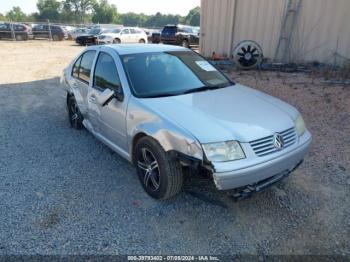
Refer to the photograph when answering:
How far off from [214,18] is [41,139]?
780 centimetres

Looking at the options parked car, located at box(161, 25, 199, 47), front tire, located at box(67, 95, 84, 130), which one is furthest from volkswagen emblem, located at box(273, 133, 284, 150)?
parked car, located at box(161, 25, 199, 47)

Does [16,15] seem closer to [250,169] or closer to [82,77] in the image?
[82,77]

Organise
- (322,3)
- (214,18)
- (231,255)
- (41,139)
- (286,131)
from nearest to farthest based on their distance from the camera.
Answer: (231,255) → (286,131) → (41,139) → (322,3) → (214,18)

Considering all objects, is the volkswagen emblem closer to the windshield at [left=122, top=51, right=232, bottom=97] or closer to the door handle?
the windshield at [left=122, top=51, right=232, bottom=97]

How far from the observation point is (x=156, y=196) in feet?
10.2

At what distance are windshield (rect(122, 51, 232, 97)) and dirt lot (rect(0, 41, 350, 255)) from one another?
1072 mm

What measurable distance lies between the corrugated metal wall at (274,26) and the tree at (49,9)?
87.4 m

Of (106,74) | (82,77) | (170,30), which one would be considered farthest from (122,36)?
(106,74)

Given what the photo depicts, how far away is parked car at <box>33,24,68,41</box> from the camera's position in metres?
27.6

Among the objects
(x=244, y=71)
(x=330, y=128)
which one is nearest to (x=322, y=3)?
(x=244, y=71)

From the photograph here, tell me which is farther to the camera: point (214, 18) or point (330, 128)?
point (214, 18)

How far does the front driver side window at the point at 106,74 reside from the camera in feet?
11.8

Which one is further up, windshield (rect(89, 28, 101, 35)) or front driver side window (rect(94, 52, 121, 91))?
front driver side window (rect(94, 52, 121, 91))

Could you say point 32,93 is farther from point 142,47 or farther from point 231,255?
point 231,255
